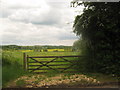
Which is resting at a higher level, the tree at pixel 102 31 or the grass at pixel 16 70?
the tree at pixel 102 31

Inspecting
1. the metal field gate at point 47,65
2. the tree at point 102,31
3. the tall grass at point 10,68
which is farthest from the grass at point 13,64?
the tree at point 102,31

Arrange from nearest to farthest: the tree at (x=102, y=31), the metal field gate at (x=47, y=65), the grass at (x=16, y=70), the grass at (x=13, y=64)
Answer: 1. the grass at (x=16, y=70)
2. the grass at (x=13, y=64)
3. the tree at (x=102, y=31)
4. the metal field gate at (x=47, y=65)

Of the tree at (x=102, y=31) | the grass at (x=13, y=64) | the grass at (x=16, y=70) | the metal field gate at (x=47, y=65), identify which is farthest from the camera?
the metal field gate at (x=47, y=65)

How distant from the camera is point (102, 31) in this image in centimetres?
1000

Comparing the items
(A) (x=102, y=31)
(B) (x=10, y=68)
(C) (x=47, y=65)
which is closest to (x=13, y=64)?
(B) (x=10, y=68)

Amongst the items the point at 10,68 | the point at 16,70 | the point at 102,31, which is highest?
the point at 102,31

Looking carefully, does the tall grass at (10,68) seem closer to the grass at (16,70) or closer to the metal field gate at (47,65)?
the grass at (16,70)

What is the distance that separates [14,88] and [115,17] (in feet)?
23.0

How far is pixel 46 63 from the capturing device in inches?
448

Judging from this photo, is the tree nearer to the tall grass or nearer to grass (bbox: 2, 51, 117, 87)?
grass (bbox: 2, 51, 117, 87)

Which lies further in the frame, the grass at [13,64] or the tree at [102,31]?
the tree at [102,31]

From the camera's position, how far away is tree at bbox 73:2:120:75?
9672 mm

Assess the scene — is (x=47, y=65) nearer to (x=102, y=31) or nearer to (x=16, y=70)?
(x=16, y=70)

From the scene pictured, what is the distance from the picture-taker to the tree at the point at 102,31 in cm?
967
